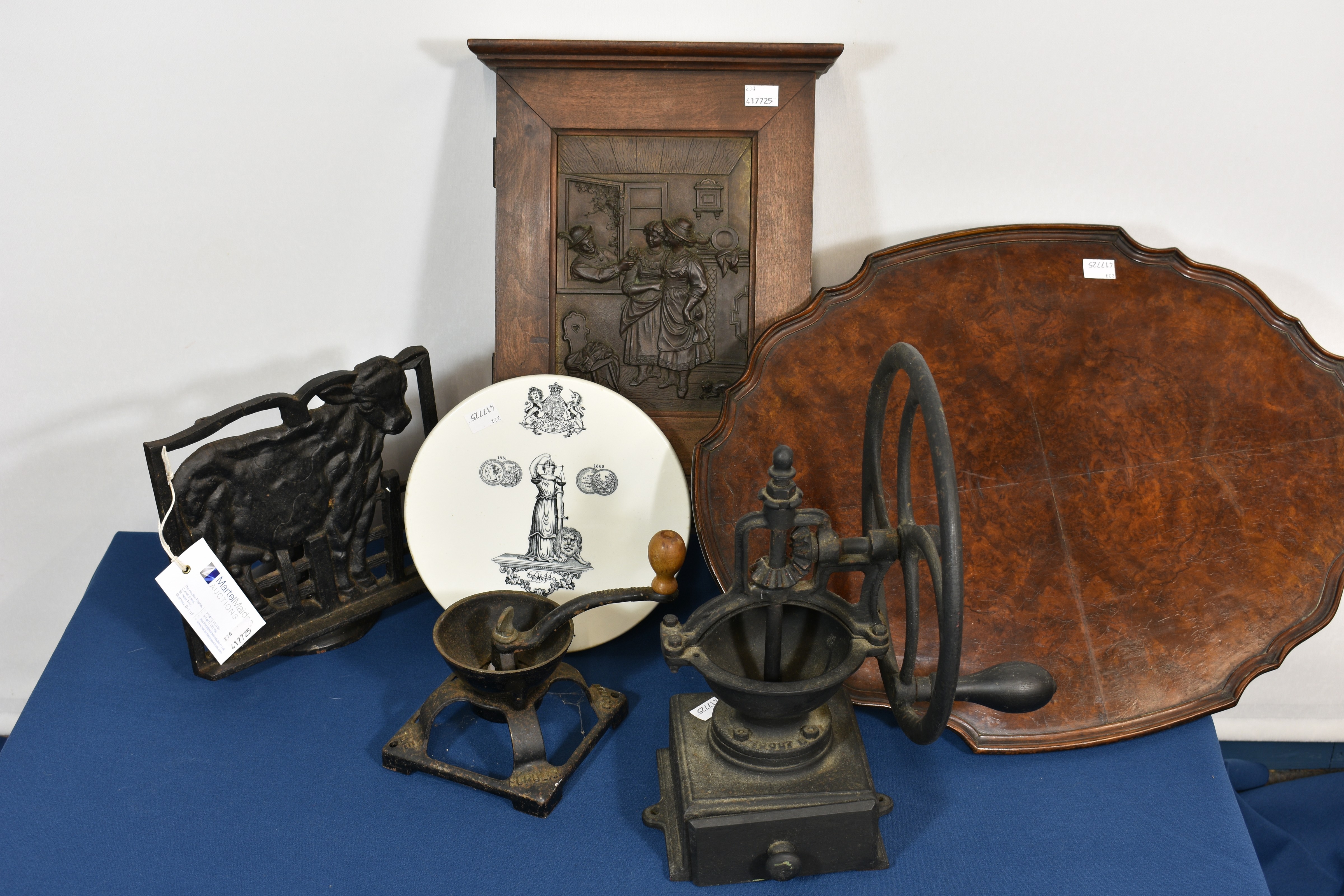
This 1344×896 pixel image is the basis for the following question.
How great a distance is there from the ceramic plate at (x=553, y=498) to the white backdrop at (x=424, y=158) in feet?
1.10

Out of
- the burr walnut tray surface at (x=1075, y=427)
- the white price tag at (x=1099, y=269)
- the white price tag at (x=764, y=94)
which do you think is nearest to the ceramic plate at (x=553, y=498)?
the burr walnut tray surface at (x=1075, y=427)

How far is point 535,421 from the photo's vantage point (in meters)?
1.49

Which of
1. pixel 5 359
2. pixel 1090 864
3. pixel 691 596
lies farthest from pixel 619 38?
pixel 1090 864

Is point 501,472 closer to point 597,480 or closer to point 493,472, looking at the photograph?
point 493,472

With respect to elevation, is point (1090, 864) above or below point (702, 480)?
below

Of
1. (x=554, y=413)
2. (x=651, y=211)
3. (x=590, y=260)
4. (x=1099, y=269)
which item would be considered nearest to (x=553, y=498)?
(x=554, y=413)

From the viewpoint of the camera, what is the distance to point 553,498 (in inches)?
58.7

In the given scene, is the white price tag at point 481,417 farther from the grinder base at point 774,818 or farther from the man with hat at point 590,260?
the grinder base at point 774,818

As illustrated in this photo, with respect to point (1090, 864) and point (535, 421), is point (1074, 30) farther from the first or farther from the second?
point (1090, 864)

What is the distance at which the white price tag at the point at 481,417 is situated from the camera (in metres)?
1.48

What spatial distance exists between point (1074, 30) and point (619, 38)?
780 millimetres

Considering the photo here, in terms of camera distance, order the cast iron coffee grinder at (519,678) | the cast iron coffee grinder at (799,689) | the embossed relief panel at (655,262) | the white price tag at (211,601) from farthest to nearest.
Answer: the embossed relief panel at (655,262), the white price tag at (211,601), the cast iron coffee grinder at (519,678), the cast iron coffee grinder at (799,689)

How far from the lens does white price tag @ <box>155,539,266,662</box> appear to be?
1.31 meters

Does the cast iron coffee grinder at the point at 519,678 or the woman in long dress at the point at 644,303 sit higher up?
the woman in long dress at the point at 644,303
